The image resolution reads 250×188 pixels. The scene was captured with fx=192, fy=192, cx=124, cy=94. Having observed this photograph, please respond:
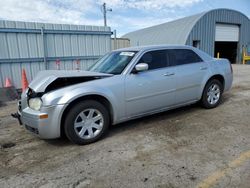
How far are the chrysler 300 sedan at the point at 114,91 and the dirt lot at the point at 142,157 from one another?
0.34 meters

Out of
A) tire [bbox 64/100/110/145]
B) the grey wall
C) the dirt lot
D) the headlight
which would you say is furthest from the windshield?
the grey wall

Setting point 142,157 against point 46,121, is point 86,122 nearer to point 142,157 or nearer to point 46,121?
point 46,121

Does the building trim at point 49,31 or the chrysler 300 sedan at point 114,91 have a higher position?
the building trim at point 49,31

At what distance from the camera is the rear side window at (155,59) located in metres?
3.98

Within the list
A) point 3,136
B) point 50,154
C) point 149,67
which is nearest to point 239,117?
point 149,67

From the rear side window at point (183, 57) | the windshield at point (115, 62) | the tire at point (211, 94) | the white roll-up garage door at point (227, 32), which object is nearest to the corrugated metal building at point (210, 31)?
the white roll-up garage door at point (227, 32)

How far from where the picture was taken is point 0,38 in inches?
300

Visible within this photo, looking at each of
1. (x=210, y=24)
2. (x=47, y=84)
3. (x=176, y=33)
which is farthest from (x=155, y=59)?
(x=210, y=24)

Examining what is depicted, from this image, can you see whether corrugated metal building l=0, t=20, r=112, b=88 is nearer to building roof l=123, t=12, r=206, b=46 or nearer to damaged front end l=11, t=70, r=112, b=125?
damaged front end l=11, t=70, r=112, b=125

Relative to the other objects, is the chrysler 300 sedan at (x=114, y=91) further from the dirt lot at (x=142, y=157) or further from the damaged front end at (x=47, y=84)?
the dirt lot at (x=142, y=157)

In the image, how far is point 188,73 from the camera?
174 inches

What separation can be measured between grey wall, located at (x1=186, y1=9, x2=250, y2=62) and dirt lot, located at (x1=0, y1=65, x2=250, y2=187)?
48.6 feet

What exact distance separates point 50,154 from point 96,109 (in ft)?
3.41

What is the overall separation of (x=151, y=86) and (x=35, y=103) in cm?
215
